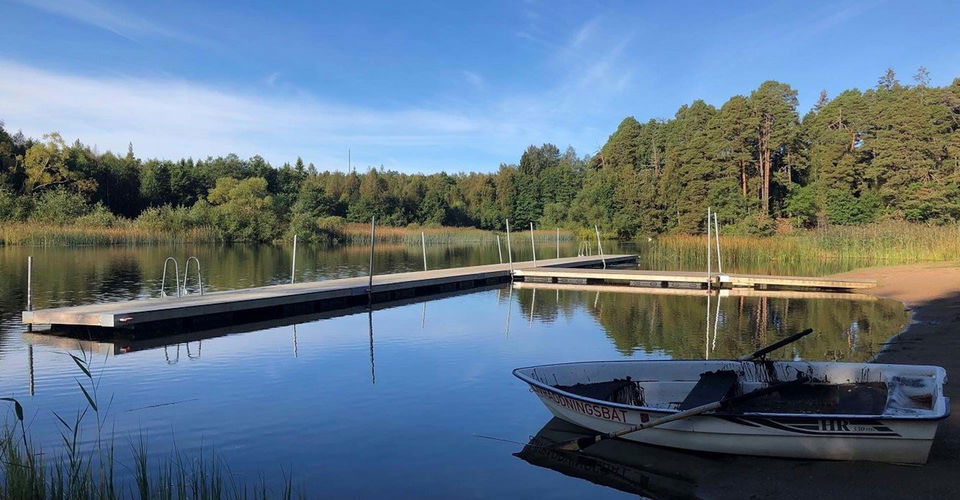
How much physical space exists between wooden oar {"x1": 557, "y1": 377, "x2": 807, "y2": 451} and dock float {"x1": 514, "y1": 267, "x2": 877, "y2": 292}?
612 inches

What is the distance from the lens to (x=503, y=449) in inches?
264

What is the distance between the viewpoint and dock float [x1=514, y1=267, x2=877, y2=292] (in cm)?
2037

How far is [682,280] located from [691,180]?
92.9ft

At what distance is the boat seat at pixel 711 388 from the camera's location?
6.63 metres

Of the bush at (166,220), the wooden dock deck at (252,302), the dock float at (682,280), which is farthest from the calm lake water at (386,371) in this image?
the bush at (166,220)

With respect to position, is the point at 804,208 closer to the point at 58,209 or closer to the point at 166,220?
the point at 166,220

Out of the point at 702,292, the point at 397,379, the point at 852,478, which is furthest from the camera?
the point at 702,292

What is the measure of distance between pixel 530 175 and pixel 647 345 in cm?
6881

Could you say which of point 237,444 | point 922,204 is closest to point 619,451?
point 237,444

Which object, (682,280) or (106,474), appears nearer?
(106,474)

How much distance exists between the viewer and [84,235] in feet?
126

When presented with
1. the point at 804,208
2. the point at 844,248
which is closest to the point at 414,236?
the point at 804,208

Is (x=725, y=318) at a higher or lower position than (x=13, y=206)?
lower

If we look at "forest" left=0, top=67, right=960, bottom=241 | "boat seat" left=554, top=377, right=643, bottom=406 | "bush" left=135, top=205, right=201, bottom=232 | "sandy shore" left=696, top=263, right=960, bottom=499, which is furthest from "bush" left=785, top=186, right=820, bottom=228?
"boat seat" left=554, top=377, right=643, bottom=406
